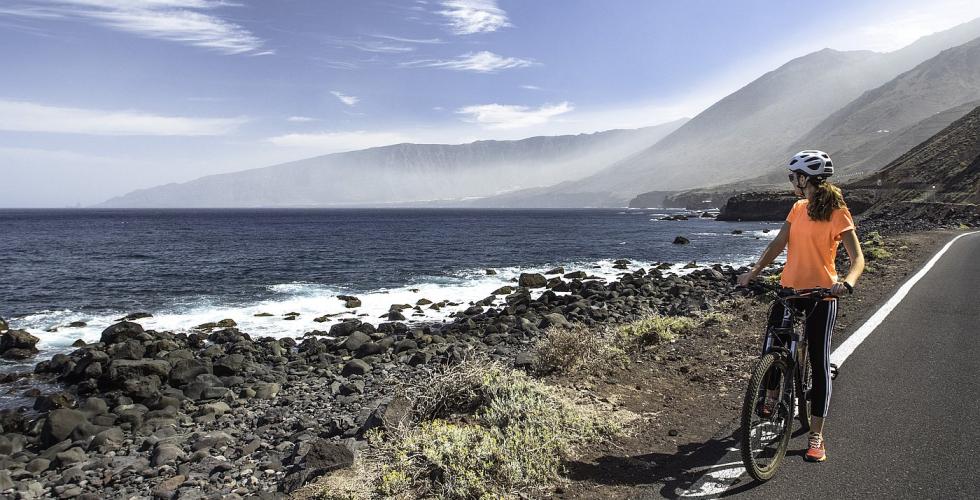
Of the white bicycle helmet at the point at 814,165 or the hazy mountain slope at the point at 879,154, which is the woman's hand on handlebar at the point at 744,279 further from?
the hazy mountain slope at the point at 879,154

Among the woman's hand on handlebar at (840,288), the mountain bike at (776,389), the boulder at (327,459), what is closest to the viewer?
the woman's hand on handlebar at (840,288)

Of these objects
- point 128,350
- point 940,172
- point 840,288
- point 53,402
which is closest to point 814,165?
point 840,288

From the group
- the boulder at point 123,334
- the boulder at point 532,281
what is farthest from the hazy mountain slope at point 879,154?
the boulder at point 123,334

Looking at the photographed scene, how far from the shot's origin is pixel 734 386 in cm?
718

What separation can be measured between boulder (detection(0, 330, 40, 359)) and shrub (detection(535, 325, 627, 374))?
58.1ft

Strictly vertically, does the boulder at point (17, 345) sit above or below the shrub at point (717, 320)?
below

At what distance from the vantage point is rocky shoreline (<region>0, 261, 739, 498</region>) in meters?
7.58

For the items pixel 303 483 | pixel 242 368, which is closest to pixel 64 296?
pixel 242 368

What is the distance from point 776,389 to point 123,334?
Result: 20.8m

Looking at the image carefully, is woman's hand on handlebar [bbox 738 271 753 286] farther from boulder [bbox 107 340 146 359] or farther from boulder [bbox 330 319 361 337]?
boulder [bbox 107 340 146 359]

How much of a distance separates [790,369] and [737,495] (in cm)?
116

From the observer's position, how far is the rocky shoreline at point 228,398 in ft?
24.9

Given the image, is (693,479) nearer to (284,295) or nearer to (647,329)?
(647,329)

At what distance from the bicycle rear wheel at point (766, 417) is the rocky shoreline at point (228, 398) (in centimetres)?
390
